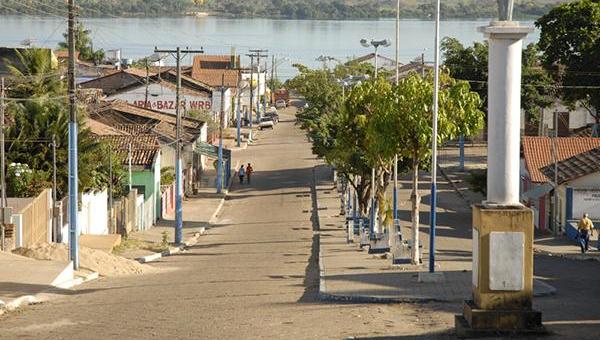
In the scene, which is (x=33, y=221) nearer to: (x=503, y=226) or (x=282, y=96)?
(x=503, y=226)

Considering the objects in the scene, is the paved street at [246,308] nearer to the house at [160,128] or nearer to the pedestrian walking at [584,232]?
the pedestrian walking at [584,232]

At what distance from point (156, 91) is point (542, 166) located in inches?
1737

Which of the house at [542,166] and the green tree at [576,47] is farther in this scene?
the green tree at [576,47]

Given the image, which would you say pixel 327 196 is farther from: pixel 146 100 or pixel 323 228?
pixel 146 100

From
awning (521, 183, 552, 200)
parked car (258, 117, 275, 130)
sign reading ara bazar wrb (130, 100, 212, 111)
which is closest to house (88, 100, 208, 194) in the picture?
sign reading ara bazar wrb (130, 100, 212, 111)

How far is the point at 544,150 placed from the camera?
51906 millimetres

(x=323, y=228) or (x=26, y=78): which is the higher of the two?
(x=26, y=78)

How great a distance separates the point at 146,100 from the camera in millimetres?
84562

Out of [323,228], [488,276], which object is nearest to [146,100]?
[323,228]

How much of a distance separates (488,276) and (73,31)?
16853 mm

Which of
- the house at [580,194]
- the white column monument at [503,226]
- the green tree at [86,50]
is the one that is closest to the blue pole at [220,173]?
the house at [580,194]

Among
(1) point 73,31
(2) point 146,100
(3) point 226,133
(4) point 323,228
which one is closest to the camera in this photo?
(1) point 73,31

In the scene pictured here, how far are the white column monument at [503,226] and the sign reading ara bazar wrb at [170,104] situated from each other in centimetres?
6957

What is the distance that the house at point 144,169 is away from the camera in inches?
1970
